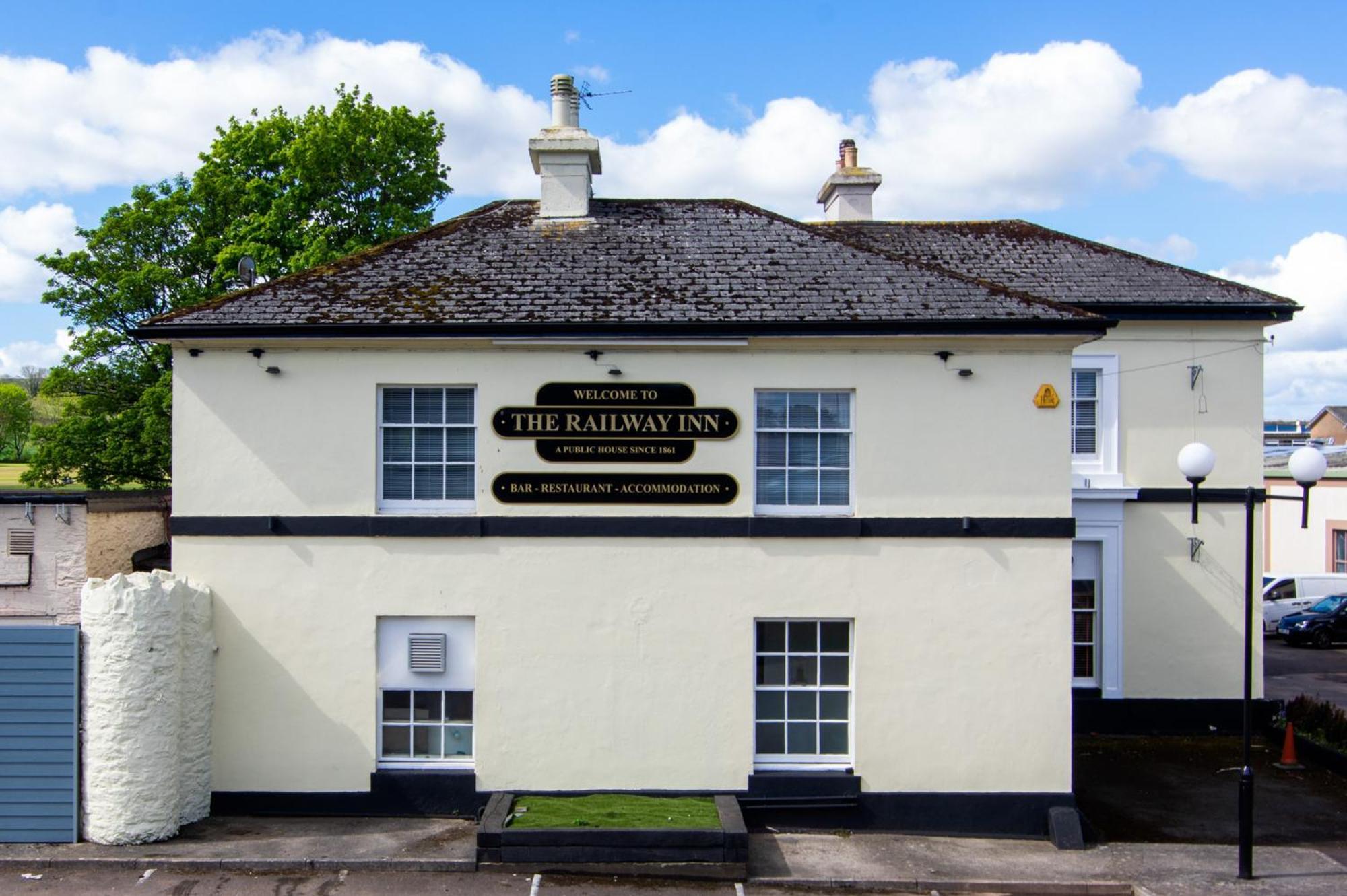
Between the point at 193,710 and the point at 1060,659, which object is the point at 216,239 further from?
the point at 1060,659

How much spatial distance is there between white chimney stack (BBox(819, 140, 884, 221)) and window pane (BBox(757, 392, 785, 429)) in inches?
365

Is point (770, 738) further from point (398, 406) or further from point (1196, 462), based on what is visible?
point (398, 406)

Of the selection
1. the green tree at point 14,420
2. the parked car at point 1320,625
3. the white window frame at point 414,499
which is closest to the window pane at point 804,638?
the white window frame at point 414,499

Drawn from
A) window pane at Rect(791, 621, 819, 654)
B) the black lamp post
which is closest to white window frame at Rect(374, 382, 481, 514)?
window pane at Rect(791, 621, 819, 654)

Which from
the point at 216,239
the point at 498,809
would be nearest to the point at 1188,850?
the point at 498,809

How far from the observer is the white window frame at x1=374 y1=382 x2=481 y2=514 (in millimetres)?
11633

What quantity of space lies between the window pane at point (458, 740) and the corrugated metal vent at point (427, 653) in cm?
72

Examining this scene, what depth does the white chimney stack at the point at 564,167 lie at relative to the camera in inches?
543

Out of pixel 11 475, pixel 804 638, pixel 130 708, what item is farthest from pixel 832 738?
pixel 11 475

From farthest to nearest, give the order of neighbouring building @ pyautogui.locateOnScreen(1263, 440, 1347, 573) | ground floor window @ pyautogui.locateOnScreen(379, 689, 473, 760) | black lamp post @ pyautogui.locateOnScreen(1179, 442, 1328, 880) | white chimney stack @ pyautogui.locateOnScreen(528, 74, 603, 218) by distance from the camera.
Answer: neighbouring building @ pyautogui.locateOnScreen(1263, 440, 1347, 573), white chimney stack @ pyautogui.locateOnScreen(528, 74, 603, 218), ground floor window @ pyautogui.locateOnScreen(379, 689, 473, 760), black lamp post @ pyautogui.locateOnScreen(1179, 442, 1328, 880)

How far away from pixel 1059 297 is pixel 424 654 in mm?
11385

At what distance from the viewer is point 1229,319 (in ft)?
54.0

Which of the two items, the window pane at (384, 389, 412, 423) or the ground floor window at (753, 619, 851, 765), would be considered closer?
the ground floor window at (753, 619, 851, 765)

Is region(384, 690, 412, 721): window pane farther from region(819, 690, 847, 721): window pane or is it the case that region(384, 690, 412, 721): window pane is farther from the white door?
the white door
